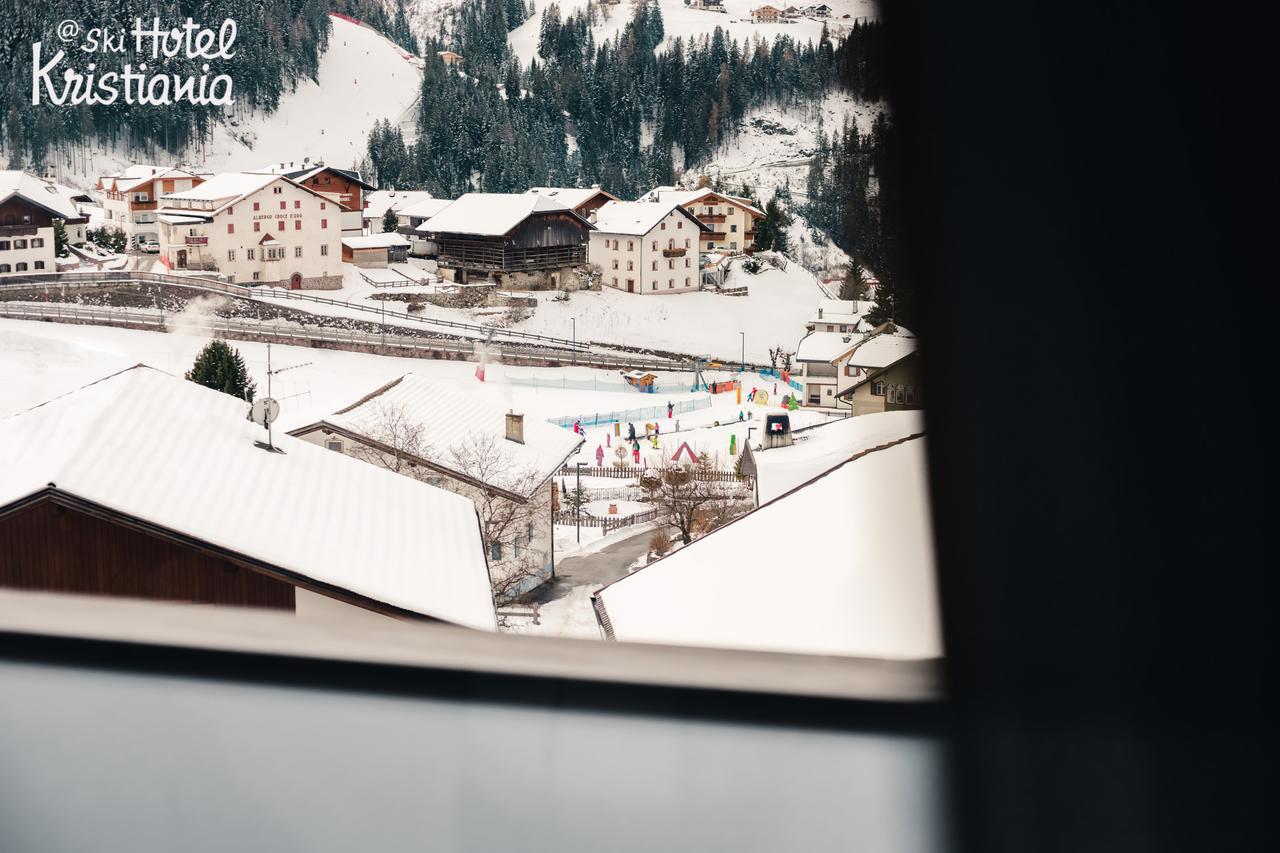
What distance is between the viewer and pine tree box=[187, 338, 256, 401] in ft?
20.1

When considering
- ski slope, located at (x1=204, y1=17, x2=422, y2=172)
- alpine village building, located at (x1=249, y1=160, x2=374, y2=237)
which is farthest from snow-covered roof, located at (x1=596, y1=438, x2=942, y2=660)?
ski slope, located at (x1=204, y1=17, x2=422, y2=172)

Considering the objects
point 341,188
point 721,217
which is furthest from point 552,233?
point 341,188

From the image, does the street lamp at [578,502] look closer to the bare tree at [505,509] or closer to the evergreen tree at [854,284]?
the bare tree at [505,509]

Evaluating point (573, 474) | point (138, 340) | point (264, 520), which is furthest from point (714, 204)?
point (264, 520)

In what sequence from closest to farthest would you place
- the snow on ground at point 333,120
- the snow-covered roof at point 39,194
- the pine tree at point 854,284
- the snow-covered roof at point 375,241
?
1. the pine tree at point 854,284
2. the snow-covered roof at point 39,194
3. the snow-covered roof at point 375,241
4. the snow on ground at point 333,120

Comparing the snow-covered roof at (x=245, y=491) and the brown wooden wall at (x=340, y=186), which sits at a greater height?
the brown wooden wall at (x=340, y=186)

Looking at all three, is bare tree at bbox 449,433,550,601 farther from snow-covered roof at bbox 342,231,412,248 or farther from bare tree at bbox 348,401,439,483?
snow-covered roof at bbox 342,231,412,248

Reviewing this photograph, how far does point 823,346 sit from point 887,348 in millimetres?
3215

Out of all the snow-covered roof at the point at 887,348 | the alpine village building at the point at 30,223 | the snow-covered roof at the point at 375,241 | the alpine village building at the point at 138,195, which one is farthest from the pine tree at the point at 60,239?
the snow-covered roof at the point at 887,348

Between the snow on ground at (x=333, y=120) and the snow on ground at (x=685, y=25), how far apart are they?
1201 mm

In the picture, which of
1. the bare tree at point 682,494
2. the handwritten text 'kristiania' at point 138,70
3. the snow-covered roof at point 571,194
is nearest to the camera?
the bare tree at point 682,494

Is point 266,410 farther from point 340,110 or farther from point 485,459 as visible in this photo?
point 340,110

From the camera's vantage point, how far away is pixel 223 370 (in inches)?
243

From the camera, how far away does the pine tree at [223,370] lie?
6.12 metres
